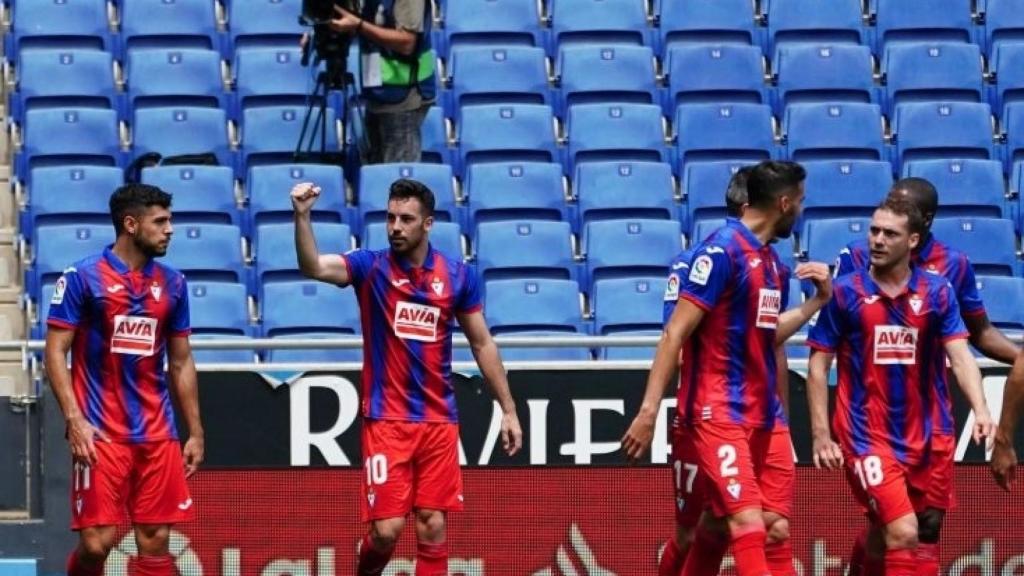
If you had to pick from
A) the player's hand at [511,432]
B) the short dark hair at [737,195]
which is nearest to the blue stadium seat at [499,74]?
the short dark hair at [737,195]

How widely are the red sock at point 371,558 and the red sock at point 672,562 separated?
4.00 feet

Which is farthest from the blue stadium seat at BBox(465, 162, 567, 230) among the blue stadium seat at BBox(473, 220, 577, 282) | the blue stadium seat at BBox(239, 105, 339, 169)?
the blue stadium seat at BBox(239, 105, 339, 169)

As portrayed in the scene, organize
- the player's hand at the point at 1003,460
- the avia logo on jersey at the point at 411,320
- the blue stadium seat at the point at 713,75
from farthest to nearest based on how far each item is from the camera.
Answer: the blue stadium seat at the point at 713,75 < the avia logo on jersey at the point at 411,320 < the player's hand at the point at 1003,460

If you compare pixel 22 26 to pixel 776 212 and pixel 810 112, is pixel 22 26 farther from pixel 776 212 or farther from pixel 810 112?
pixel 776 212

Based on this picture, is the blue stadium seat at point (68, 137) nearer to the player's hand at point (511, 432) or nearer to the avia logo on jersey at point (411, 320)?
the avia logo on jersey at point (411, 320)

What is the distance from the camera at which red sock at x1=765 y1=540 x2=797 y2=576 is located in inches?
361

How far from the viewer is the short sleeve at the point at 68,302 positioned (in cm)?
930

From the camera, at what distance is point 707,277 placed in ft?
28.4

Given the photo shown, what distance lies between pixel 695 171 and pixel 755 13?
7.24 ft

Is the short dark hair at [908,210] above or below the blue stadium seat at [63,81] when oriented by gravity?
below

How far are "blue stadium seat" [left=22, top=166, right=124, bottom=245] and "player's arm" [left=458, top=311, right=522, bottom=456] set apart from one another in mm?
4367

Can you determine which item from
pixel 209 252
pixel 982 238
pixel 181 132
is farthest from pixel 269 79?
pixel 982 238

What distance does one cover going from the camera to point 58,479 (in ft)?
35.6

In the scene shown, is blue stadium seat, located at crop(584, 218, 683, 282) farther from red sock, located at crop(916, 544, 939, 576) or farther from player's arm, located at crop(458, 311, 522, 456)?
red sock, located at crop(916, 544, 939, 576)
